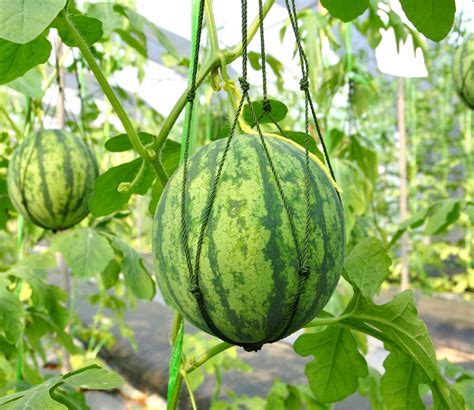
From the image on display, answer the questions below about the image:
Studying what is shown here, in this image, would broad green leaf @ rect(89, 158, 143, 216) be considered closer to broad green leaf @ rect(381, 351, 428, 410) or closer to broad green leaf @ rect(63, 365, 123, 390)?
broad green leaf @ rect(63, 365, 123, 390)

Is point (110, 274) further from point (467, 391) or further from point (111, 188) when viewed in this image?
point (467, 391)

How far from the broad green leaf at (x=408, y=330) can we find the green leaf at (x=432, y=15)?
19.3 inches

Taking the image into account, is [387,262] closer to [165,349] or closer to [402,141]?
[402,141]

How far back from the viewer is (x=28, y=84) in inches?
58.7

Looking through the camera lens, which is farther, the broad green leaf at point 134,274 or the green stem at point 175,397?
the broad green leaf at point 134,274

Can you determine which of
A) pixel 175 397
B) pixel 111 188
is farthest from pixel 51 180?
pixel 175 397

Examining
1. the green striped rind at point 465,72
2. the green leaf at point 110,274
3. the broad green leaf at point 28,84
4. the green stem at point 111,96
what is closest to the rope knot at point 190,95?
the green stem at point 111,96

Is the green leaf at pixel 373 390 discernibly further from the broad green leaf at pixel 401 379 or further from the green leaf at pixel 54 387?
the green leaf at pixel 54 387

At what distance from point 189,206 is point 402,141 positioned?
162 inches

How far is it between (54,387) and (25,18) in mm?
593

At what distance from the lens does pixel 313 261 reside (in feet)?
2.42

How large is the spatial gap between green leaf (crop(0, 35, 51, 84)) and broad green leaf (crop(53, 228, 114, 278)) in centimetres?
62

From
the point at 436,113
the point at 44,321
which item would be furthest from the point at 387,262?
the point at 436,113

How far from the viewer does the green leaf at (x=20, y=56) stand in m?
1.05
